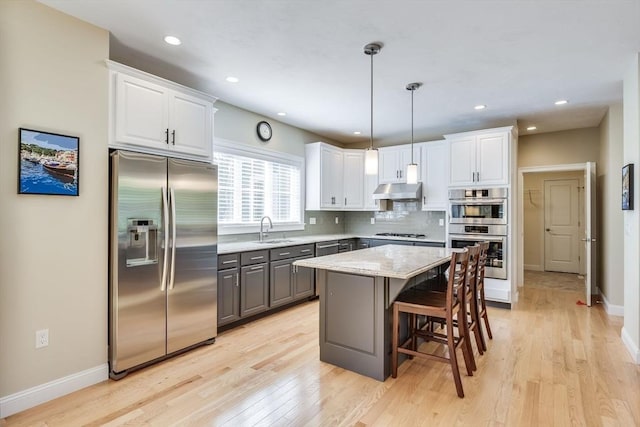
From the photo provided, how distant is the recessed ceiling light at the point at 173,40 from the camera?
2684mm

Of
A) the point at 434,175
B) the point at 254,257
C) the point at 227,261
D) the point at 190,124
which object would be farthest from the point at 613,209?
the point at 190,124

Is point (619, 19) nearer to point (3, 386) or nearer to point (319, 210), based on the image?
point (319, 210)

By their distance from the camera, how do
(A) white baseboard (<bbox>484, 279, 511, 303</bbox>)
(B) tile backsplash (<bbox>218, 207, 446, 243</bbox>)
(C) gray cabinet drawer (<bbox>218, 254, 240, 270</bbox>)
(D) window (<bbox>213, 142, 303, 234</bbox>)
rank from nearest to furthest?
(C) gray cabinet drawer (<bbox>218, 254, 240, 270</bbox>), (D) window (<bbox>213, 142, 303, 234</bbox>), (A) white baseboard (<bbox>484, 279, 511, 303</bbox>), (B) tile backsplash (<bbox>218, 207, 446, 243</bbox>)

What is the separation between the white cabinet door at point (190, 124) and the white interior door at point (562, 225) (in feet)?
24.2

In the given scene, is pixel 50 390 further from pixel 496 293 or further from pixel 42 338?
pixel 496 293

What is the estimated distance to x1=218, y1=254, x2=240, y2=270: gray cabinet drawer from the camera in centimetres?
354

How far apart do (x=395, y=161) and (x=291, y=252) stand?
2.49 meters

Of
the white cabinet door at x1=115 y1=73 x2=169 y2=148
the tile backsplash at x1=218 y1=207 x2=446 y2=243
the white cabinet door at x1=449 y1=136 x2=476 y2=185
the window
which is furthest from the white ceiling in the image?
the tile backsplash at x1=218 y1=207 x2=446 y2=243

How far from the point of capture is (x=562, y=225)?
734 cm

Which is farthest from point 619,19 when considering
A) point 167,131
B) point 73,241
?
point 73,241

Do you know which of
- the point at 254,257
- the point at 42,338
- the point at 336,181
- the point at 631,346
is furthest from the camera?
the point at 336,181

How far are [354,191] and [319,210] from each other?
746 millimetres

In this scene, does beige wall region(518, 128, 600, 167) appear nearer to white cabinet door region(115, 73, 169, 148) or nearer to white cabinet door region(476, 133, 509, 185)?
white cabinet door region(476, 133, 509, 185)

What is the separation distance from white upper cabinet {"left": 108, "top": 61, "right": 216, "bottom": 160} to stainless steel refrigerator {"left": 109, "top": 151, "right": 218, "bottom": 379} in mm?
155
